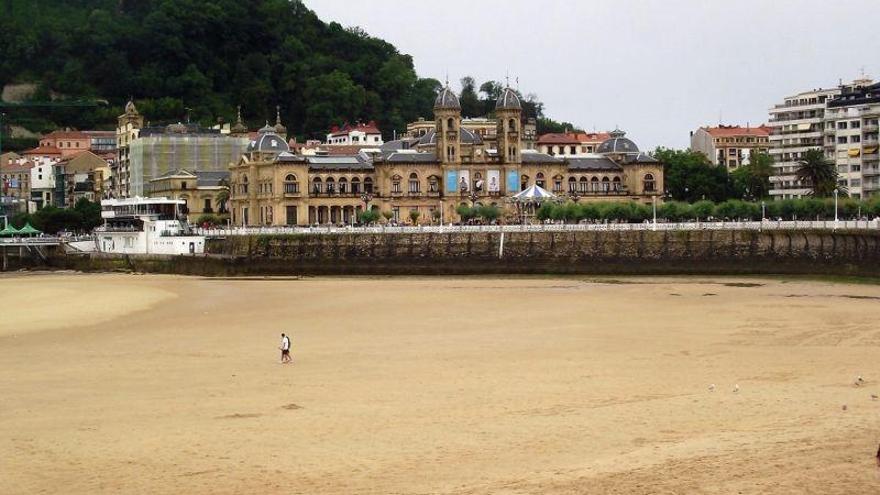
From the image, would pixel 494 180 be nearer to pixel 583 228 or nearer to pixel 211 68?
pixel 583 228

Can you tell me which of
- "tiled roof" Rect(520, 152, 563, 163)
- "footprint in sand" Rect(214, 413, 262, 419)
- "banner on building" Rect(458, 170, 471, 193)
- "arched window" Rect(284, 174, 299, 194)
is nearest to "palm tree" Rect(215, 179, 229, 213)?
"arched window" Rect(284, 174, 299, 194)

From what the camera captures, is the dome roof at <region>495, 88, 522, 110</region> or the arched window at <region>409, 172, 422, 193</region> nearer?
the arched window at <region>409, 172, 422, 193</region>

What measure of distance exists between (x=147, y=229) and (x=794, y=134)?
56801 mm

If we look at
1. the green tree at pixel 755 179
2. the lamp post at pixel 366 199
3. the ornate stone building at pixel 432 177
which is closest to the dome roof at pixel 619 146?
the ornate stone building at pixel 432 177

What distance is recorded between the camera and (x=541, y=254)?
79062 mm

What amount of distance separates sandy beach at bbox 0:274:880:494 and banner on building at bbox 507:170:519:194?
56883mm

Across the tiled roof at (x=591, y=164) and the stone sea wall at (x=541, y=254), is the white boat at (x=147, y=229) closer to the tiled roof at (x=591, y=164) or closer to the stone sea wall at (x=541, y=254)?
the stone sea wall at (x=541, y=254)

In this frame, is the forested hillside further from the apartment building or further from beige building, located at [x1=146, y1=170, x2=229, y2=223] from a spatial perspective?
the apartment building

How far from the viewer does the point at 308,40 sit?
17762cm

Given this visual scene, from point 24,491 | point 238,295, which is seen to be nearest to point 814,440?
point 24,491

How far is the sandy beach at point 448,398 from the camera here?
22219mm

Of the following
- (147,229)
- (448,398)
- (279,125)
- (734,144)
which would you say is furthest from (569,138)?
(448,398)

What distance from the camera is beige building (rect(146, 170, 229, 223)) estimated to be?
381ft

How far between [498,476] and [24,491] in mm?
7758
